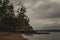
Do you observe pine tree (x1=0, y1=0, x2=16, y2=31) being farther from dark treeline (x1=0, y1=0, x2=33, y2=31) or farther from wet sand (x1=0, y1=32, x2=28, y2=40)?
wet sand (x1=0, y1=32, x2=28, y2=40)

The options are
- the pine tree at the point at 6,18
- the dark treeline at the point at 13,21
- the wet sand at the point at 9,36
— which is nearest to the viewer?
the wet sand at the point at 9,36

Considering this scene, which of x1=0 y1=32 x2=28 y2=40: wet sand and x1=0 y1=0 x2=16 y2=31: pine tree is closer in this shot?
x1=0 y1=32 x2=28 y2=40: wet sand

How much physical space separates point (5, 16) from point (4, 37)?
1.78 metres

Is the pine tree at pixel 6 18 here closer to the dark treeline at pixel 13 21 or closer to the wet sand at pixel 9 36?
the dark treeline at pixel 13 21

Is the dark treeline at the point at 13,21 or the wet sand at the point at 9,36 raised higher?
the dark treeline at the point at 13,21

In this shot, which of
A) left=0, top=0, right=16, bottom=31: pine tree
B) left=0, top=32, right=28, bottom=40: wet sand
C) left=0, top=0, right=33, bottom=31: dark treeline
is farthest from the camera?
left=0, top=0, right=16, bottom=31: pine tree

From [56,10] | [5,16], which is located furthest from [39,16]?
[5,16]

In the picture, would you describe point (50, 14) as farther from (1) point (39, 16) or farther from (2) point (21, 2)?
(2) point (21, 2)

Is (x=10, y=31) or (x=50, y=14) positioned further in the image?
(x=10, y=31)

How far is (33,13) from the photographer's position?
6.98m

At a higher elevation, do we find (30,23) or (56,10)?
(56,10)

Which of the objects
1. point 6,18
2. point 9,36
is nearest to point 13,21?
point 6,18

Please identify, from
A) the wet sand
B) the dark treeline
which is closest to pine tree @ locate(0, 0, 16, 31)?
the dark treeline

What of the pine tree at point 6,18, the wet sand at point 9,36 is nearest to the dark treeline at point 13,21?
the pine tree at point 6,18
